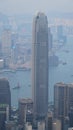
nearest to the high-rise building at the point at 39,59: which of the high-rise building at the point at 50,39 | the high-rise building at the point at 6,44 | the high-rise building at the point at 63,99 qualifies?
the high-rise building at the point at 50,39

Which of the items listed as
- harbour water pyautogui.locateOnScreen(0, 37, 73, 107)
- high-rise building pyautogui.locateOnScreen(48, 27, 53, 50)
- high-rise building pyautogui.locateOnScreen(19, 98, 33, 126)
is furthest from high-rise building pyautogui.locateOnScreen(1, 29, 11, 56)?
high-rise building pyautogui.locateOnScreen(19, 98, 33, 126)

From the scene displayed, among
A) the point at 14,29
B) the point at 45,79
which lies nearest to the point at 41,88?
the point at 45,79

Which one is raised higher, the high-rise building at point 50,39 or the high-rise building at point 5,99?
the high-rise building at point 50,39

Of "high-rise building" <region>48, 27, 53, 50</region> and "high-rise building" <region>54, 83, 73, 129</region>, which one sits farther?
"high-rise building" <region>48, 27, 53, 50</region>

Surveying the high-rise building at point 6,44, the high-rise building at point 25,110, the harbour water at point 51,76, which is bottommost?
the high-rise building at point 25,110

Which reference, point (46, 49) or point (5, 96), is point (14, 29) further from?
point (5, 96)

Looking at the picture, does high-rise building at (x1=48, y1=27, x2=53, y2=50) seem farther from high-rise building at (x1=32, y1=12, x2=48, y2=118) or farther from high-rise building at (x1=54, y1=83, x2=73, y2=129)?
high-rise building at (x1=54, y1=83, x2=73, y2=129)

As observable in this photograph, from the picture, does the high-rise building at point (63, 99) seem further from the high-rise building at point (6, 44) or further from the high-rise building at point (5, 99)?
the high-rise building at point (6, 44)
